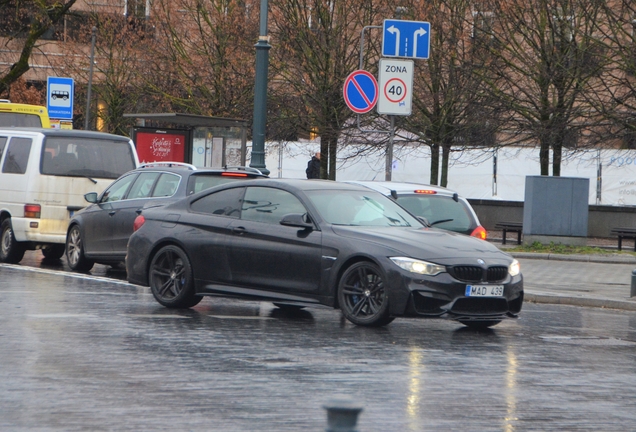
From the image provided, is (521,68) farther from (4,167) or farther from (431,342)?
(431,342)

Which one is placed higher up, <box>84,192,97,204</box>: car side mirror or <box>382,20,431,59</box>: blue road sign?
<box>382,20,431,59</box>: blue road sign

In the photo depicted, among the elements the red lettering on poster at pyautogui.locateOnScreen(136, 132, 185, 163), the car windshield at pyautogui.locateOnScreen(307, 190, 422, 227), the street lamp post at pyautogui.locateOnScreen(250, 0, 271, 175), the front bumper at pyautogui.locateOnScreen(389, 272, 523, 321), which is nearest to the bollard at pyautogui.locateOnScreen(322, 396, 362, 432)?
the front bumper at pyautogui.locateOnScreen(389, 272, 523, 321)

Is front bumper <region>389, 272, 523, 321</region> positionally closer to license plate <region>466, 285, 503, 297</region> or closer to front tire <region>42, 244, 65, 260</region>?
license plate <region>466, 285, 503, 297</region>

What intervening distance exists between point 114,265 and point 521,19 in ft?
45.8

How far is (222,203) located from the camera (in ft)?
39.6

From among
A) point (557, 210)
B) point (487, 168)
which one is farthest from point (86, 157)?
point (487, 168)

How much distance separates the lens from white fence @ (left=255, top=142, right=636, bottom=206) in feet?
104

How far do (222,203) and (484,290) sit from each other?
9.92 ft

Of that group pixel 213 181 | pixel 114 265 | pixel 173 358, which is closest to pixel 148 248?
pixel 213 181

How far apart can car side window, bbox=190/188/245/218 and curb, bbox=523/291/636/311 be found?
4828 mm

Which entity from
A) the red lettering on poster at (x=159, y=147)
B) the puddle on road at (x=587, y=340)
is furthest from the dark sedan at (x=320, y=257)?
the red lettering on poster at (x=159, y=147)

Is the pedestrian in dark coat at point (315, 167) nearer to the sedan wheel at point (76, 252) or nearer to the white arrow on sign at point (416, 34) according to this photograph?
the white arrow on sign at point (416, 34)

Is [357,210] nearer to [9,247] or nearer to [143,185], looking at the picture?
[143,185]

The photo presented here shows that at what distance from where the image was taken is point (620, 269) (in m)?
20.8
